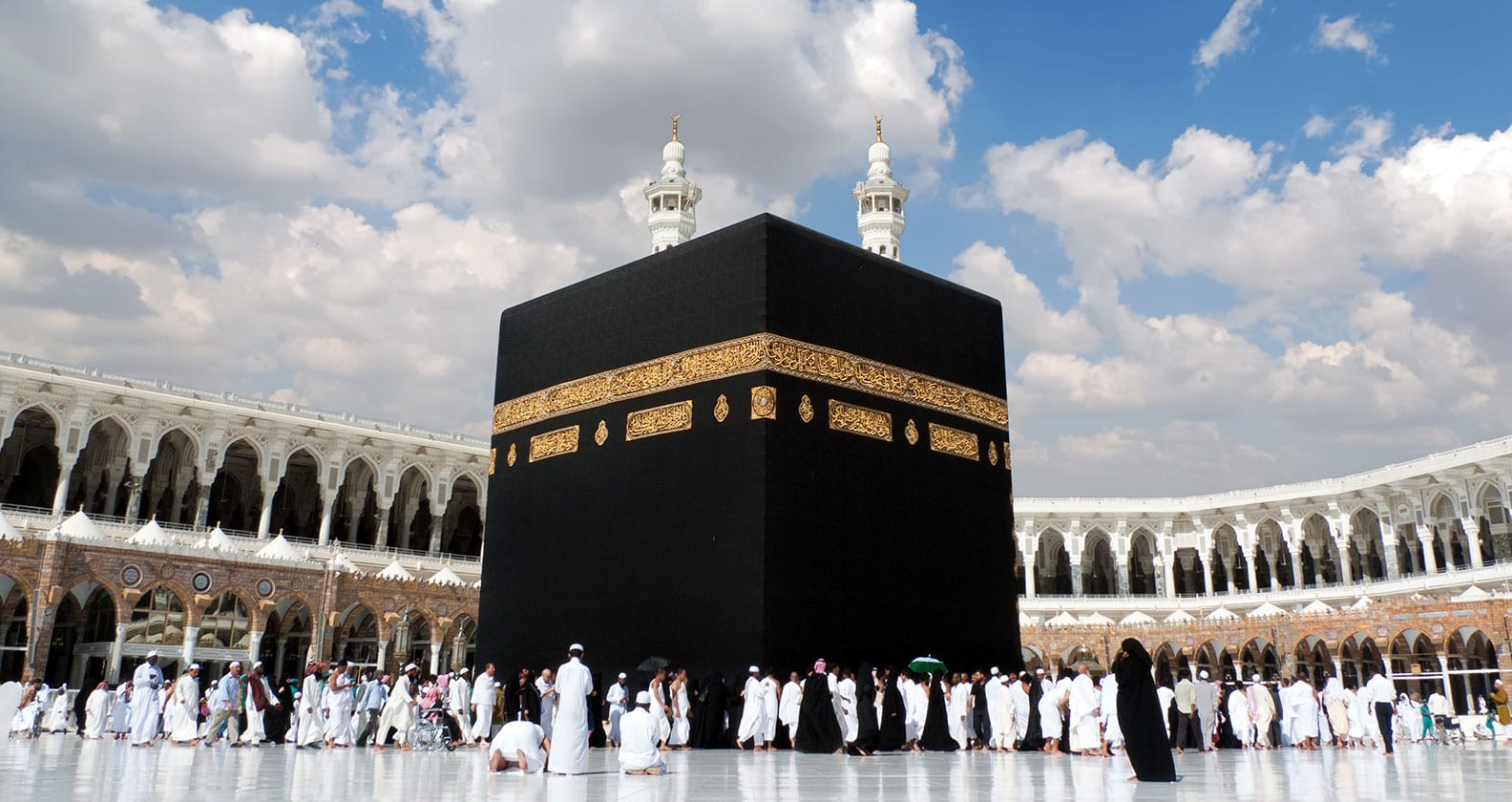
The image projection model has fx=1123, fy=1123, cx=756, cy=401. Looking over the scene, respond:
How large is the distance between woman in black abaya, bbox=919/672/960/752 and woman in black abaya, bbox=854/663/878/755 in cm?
68

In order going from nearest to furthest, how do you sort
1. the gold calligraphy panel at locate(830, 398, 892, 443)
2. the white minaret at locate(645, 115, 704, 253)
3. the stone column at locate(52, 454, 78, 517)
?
the gold calligraphy panel at locate(830, 398, 892, 443) < the stone column at locate(52, 454, 78, 517) < the white minaret at locate(645, 115, 704, 253)

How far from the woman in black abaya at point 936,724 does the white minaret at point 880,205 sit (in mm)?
22780

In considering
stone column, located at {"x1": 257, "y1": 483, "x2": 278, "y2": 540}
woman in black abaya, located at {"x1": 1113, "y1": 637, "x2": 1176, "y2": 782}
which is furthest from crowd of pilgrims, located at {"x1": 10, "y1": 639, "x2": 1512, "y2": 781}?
stone column, located at {"x1": 257, "y1": 483, "x2": 278, "y2": 540}

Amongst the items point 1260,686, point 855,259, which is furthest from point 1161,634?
point 855,259

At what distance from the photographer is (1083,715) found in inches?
298

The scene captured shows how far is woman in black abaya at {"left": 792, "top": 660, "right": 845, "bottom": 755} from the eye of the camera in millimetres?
6973

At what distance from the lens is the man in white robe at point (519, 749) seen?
5422 mm

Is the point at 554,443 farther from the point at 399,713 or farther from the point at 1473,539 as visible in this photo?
the point at 1473,539

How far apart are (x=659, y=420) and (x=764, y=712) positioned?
8.58ft

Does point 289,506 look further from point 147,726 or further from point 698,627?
point 698,627

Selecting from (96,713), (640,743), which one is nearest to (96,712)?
(96,713)

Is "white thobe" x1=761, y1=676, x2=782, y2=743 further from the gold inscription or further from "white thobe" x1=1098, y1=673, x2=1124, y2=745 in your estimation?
"white thobe" x1=1098, y1=673, x2=1124, y2=745

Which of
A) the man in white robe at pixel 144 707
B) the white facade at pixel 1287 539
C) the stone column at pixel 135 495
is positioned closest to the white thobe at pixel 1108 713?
the man in white robe at pixel 144 707

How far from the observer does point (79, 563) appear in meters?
15.1
